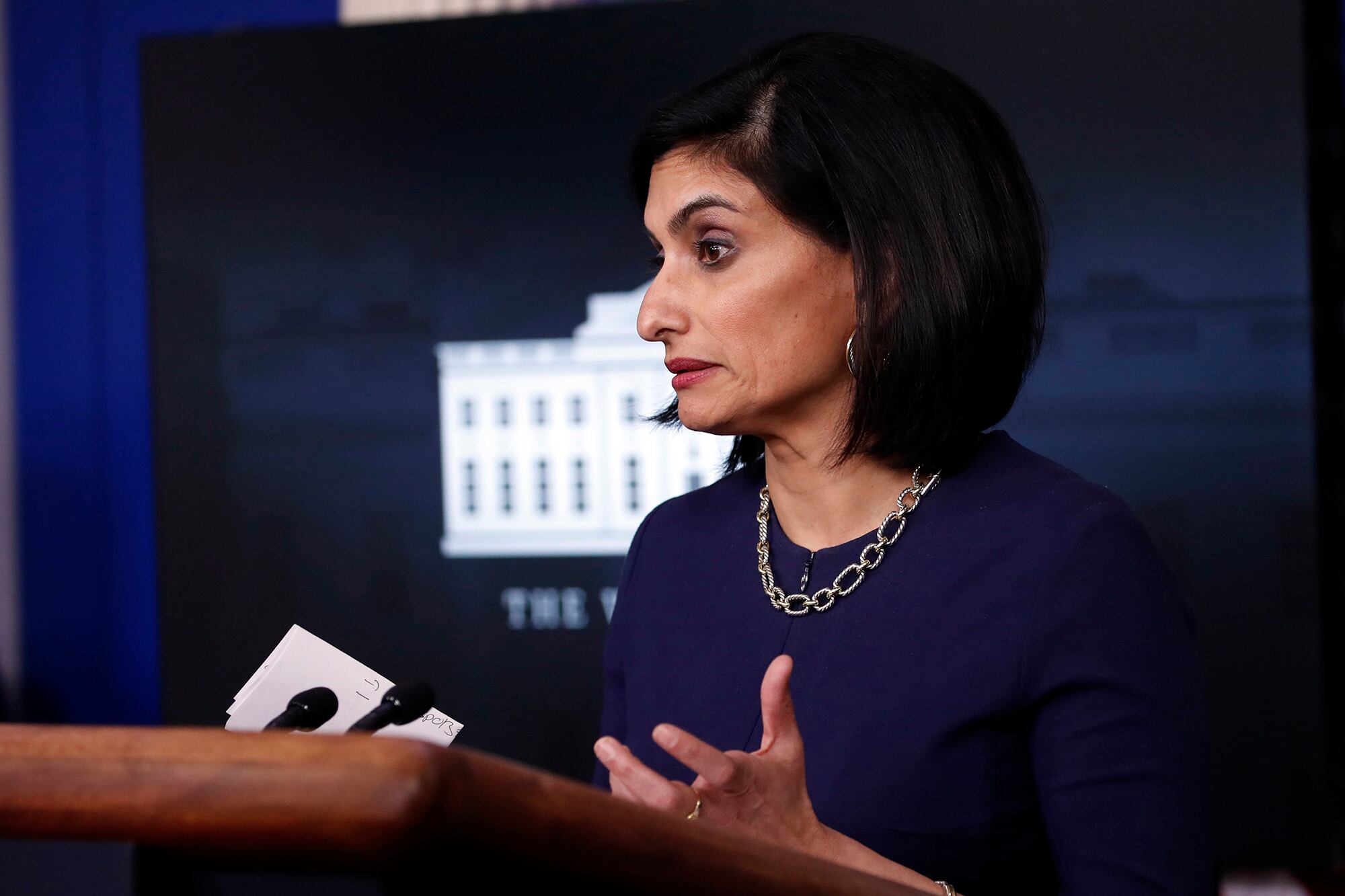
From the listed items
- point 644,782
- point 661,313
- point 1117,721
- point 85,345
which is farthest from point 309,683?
point 85,345

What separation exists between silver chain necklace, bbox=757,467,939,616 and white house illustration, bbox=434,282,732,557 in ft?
5.16

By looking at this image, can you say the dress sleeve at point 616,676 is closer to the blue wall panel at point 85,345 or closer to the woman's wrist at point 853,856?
the woman's wrist at point 853,856

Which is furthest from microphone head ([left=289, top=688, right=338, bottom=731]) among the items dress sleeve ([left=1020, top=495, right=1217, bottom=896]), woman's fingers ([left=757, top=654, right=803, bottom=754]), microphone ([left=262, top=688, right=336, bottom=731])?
dress sleeve ([left=1020, top=495, right=1217, bottom=896])

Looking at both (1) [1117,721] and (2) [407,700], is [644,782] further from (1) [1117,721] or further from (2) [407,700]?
(1) [1117,721]

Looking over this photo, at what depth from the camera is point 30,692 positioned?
3504mm

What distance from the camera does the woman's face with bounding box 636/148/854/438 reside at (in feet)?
4.09

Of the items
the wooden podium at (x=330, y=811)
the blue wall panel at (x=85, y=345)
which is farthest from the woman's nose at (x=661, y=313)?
the blue wall panel at (x=85, y=345)

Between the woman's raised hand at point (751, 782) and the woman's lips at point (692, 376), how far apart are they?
1.59 ft

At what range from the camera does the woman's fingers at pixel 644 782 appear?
31.6 inches

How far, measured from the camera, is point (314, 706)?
0.80 m

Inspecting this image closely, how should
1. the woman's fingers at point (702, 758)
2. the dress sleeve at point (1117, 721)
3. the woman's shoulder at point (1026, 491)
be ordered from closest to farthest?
the woman's fingers at point (702, 758) < the dress sleeve at point (1117, 721) < the woman's shoulder at point (1026, 491)

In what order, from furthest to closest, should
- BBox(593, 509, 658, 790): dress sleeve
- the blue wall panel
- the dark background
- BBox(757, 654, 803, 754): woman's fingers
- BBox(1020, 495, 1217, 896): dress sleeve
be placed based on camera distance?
the blue wall panel
the dark background
BBox(593, 509, 658, 790): dress sleeve
BBox(1020, 495, 1217, 896): dress sleeve
BBox(757, 654, 803, 754): woman's fingers

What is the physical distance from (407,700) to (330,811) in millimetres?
439

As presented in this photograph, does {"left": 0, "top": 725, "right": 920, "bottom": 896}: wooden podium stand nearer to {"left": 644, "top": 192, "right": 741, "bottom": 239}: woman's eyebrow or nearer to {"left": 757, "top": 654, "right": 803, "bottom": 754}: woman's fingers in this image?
{"left": 757, "top": 654, "right": 803, "bottom": 754}: woman's fingers
